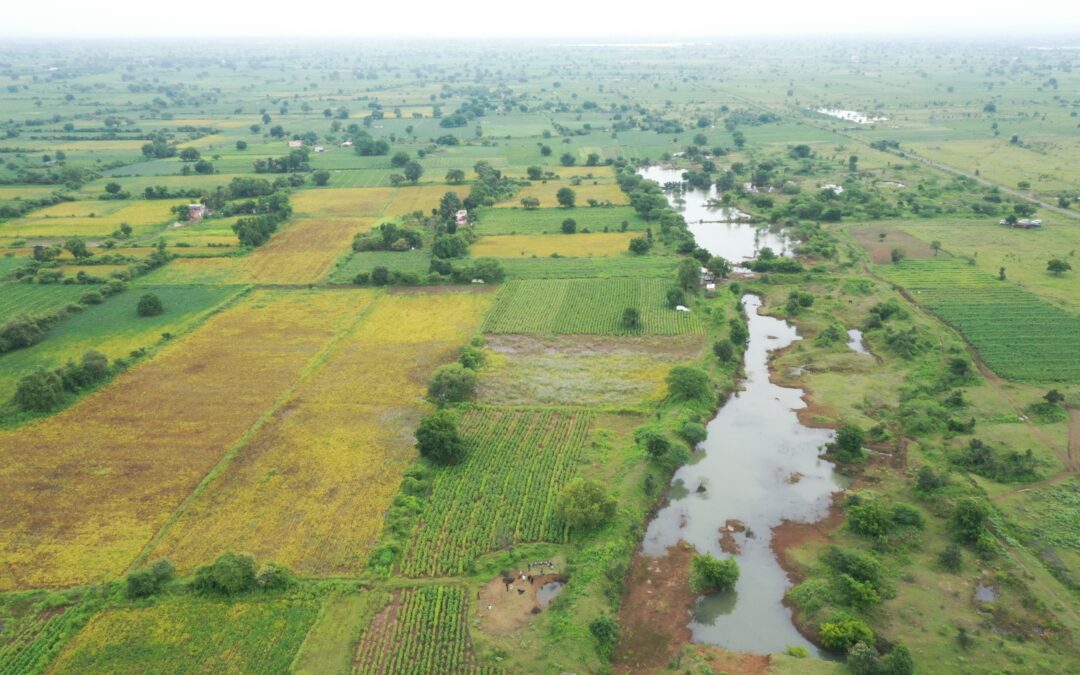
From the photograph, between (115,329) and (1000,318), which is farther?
(115,329)

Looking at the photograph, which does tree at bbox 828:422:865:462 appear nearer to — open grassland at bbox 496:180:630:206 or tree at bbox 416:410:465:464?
tree at bbox 416:410:465:464

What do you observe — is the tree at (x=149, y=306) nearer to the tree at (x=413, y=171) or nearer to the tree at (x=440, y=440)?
the tree at (x=440, y=440)

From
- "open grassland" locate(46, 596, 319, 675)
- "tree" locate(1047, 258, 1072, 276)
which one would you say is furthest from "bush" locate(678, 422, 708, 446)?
"tree" locate(1047, 258, 1072, 276)

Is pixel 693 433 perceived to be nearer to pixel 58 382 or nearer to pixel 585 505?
pixel 585 505

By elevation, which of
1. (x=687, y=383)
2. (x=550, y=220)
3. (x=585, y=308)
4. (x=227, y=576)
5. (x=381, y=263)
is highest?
(x=550, y=220)

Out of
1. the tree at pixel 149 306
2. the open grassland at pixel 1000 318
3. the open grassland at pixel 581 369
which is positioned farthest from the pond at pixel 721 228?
the tree at pixel 149 306

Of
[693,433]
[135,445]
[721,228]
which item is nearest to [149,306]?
[135,445]

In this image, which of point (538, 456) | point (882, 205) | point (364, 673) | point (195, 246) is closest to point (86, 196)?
point (195, 246)

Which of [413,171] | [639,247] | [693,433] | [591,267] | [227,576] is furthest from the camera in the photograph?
[413,171]
